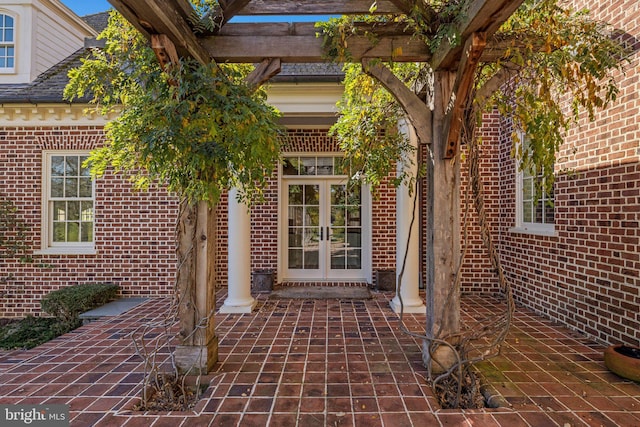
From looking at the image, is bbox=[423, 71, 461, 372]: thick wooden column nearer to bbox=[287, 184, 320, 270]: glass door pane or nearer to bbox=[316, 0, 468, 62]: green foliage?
bbox=[316, 0, 468, 62]: green foliage

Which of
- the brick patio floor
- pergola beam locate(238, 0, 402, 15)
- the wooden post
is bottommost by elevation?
the brick patio floor

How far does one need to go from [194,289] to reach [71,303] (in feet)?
10.9

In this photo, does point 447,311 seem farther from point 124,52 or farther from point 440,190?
point 124,52

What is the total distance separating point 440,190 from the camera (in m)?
2.97

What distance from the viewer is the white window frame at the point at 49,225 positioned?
5719mm

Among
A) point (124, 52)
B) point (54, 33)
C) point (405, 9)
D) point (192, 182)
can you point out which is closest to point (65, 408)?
point (192, 182)

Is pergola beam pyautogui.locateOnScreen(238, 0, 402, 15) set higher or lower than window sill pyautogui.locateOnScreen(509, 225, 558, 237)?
higher

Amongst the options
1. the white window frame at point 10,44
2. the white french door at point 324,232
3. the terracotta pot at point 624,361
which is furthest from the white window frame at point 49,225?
the terracotta pot at point 624,361

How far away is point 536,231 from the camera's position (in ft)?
15.3

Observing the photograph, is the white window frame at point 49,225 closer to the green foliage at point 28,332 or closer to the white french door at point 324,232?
the green foliage at point 28,332

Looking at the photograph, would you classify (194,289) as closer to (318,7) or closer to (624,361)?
(318,7)

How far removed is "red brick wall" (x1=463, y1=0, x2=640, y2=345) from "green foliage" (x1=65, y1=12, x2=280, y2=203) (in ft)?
9.29

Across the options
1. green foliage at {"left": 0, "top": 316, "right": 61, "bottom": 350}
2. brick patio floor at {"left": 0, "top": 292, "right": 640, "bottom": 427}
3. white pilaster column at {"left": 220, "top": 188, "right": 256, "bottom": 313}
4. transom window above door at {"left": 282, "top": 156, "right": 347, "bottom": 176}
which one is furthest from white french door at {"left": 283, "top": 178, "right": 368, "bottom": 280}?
green foliage at {"left": 0, "top": 316, "right": 61, "bottom": 350}

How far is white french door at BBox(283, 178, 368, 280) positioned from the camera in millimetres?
6336
